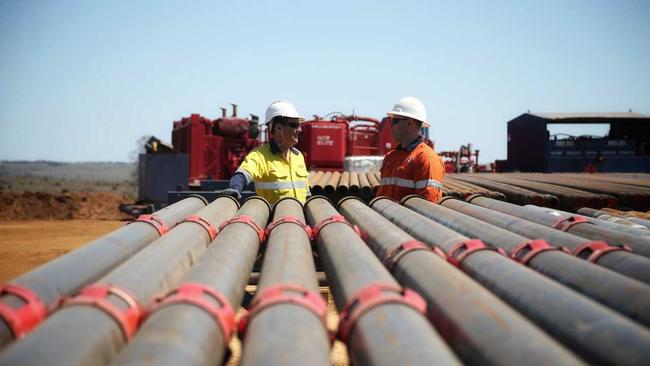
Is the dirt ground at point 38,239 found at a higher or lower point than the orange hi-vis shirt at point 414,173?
lower

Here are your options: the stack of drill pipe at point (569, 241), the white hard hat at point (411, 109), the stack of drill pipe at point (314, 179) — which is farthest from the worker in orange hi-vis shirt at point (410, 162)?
the stack of drill pipe at point (314, 179)

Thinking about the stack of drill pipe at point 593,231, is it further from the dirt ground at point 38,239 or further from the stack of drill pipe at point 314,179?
the dirt ground at point 38,239

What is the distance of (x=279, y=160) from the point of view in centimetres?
571

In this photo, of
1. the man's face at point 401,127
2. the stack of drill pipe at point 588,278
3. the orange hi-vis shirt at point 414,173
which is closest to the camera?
the stack of drill pipe at point 588,278

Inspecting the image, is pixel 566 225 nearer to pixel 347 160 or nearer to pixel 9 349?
pixel 9 349

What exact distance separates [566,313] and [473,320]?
40cm

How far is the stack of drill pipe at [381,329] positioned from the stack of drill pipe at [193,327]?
544 millimetres

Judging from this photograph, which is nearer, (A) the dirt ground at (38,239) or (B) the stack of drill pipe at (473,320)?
(B) the stack of drill pipe at (473,320)

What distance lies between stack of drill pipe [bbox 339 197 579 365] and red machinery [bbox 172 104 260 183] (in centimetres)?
1544

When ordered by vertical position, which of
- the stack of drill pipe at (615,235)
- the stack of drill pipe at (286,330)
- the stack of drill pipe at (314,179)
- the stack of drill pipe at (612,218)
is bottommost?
the stack of drill pipe at (286,330)

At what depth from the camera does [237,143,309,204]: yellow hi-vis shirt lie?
5535mm

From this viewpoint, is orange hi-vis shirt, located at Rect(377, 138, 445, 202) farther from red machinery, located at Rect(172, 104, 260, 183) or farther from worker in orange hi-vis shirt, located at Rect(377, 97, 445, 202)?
red machinery, located at Rect(172, 104, 260, 183)

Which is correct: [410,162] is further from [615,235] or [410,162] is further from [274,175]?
[615,235]

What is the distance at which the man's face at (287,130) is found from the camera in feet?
18.8
